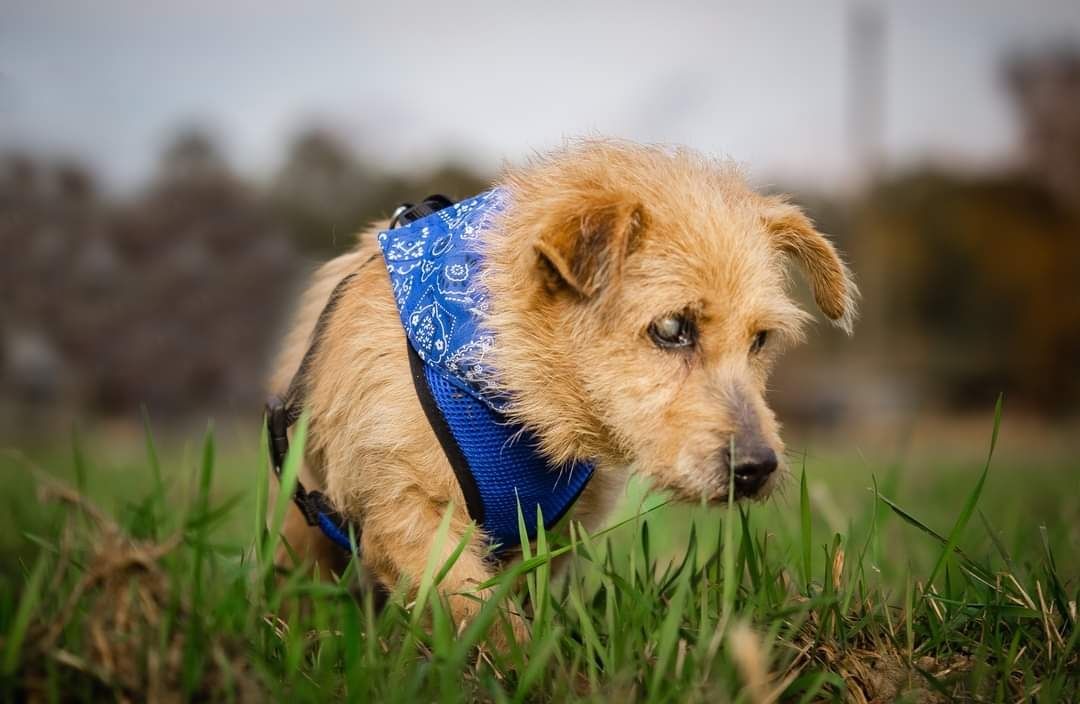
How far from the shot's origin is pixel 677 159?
327cm

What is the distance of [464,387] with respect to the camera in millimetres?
2846

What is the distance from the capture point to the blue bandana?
2.83m

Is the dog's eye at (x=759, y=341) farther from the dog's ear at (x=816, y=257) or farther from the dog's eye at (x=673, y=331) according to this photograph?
the dog's ear at (x=816, y=257)

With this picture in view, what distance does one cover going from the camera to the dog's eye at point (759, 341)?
3080 millimetres

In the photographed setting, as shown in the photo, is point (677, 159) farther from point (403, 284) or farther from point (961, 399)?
point (961, 399)

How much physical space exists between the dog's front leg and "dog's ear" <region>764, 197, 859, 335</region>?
1627 mm

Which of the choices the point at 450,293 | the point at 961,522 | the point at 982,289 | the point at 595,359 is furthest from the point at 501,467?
the point at 982,289

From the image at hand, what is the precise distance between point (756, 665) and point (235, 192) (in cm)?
1433

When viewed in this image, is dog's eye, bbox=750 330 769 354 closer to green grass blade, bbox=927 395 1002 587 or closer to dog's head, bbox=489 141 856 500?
dog's head, bbox=489 141 856 500

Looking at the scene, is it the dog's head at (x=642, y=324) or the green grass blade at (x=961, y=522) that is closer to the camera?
the green grass blade at (x=961, y=522)

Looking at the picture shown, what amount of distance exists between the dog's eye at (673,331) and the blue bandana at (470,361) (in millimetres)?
537

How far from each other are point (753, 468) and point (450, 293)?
1.14 metres

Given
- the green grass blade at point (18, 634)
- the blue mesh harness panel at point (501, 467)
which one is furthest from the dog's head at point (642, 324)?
the green grass blade at point (18, 634)

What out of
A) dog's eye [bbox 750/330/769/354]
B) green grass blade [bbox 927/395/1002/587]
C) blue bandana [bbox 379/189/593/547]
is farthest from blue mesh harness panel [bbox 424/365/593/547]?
green grass blade [bbox 927/395/1002/587]
